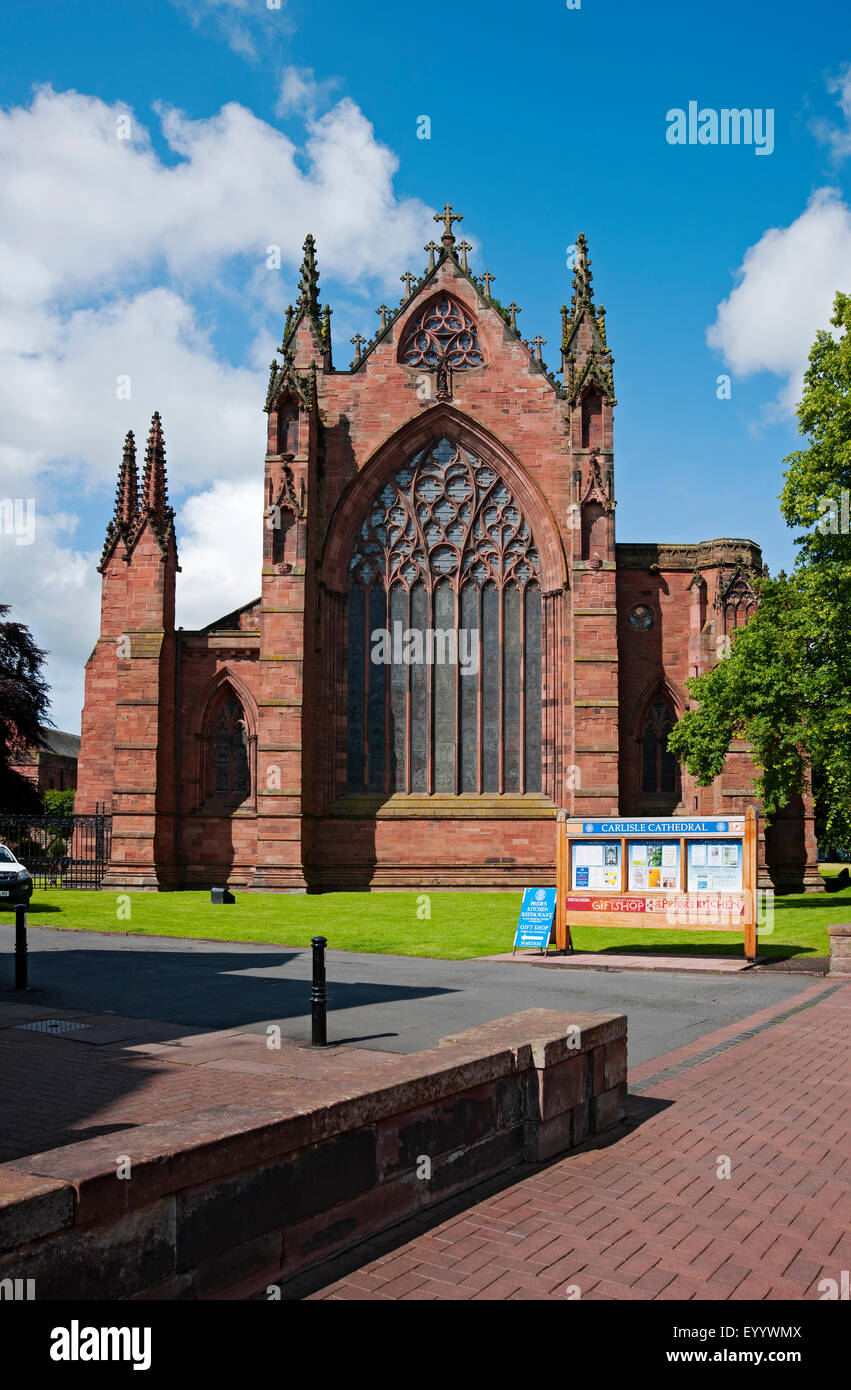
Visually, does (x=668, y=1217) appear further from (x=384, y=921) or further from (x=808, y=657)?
(x=808, y=657)

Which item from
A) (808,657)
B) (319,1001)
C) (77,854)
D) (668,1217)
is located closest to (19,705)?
(77,854)

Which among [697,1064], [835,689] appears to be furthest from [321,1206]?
[835,689]

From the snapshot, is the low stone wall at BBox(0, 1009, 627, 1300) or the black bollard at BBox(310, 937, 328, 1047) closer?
the low stone wall at BBox(0, 1009, 627, 1300)

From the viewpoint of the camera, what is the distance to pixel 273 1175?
4273 millimetres

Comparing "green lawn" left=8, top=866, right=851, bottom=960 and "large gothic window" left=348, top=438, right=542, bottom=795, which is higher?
"large gothic window" left=348, top=438, right=542, bottom=795

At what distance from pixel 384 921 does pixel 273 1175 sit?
1811cm

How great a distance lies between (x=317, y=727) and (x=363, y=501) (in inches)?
264

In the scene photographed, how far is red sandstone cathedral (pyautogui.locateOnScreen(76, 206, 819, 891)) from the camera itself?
29328mm

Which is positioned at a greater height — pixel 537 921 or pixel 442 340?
pixel 442 340

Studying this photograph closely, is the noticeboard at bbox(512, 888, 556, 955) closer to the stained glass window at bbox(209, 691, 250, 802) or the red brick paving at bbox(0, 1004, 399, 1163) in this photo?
the red brick paving at bbox(0, 1004, 399, 1163)

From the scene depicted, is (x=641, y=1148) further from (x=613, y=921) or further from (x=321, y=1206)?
(x=613, y=921)

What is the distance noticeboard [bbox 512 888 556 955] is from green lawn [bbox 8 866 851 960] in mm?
764

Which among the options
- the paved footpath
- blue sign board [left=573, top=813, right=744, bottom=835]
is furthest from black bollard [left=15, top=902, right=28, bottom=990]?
blue sign board [left=573, top=813, right=744, bottom=835]

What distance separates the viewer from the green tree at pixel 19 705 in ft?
124
